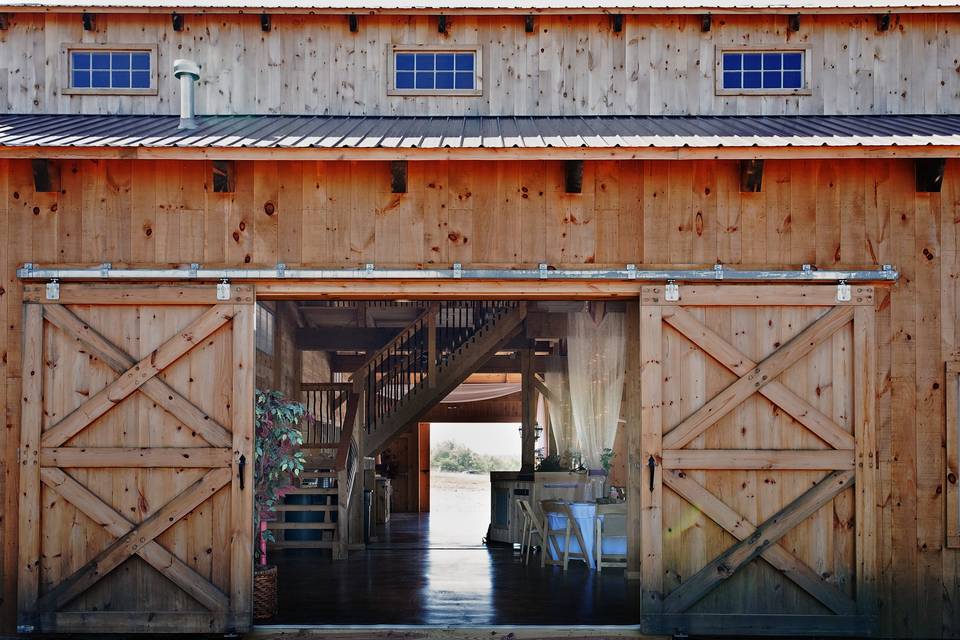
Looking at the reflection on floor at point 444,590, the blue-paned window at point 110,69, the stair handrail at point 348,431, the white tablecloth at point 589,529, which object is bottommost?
the reflection on floor at point 444,590

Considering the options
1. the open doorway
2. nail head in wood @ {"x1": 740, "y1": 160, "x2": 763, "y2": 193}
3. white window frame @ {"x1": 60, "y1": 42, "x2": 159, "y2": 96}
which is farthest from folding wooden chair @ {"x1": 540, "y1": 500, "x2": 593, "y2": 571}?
white window frame @ {"x1": 60, "y1": 42, "x2": 159, "y2": 96}

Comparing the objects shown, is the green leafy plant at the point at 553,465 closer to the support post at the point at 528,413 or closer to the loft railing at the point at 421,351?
the support post at the point at 528,413

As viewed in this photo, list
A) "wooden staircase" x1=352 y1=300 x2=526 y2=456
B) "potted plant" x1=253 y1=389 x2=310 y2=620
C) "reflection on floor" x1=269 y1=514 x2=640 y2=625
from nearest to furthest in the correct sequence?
1. "reflection on floor" x1=269 y1=514 x2=640 y2=625
2. "potted plant" x1=253 y1=389 x2=310 y2=620
3. "wooden staircase" x1=352 y1=300 x2=526 y2=456

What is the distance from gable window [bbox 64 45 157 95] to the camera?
10.6 m

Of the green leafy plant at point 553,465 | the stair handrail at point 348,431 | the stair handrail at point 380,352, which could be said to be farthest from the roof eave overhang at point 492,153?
the green leafy plant at point 553,465

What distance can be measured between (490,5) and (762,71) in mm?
2559

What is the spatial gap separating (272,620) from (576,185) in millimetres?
4092

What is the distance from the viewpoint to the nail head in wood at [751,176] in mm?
8656

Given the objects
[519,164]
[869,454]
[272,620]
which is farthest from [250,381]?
[869,454]

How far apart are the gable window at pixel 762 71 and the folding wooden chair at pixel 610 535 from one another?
4.81 meters

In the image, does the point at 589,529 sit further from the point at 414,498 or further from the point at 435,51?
the point at 414,498

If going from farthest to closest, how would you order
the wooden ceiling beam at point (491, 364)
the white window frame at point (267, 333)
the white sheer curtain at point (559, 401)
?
the wooden ceiling beam at point (491, 364) < the white sheer curtain at point (559, 401) < the white window frame at point (267, 333)

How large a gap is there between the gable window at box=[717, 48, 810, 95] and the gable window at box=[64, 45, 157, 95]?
522 cm

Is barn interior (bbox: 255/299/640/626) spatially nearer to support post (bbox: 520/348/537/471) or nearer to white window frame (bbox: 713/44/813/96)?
support post (bbox: 520/348/537/471)
